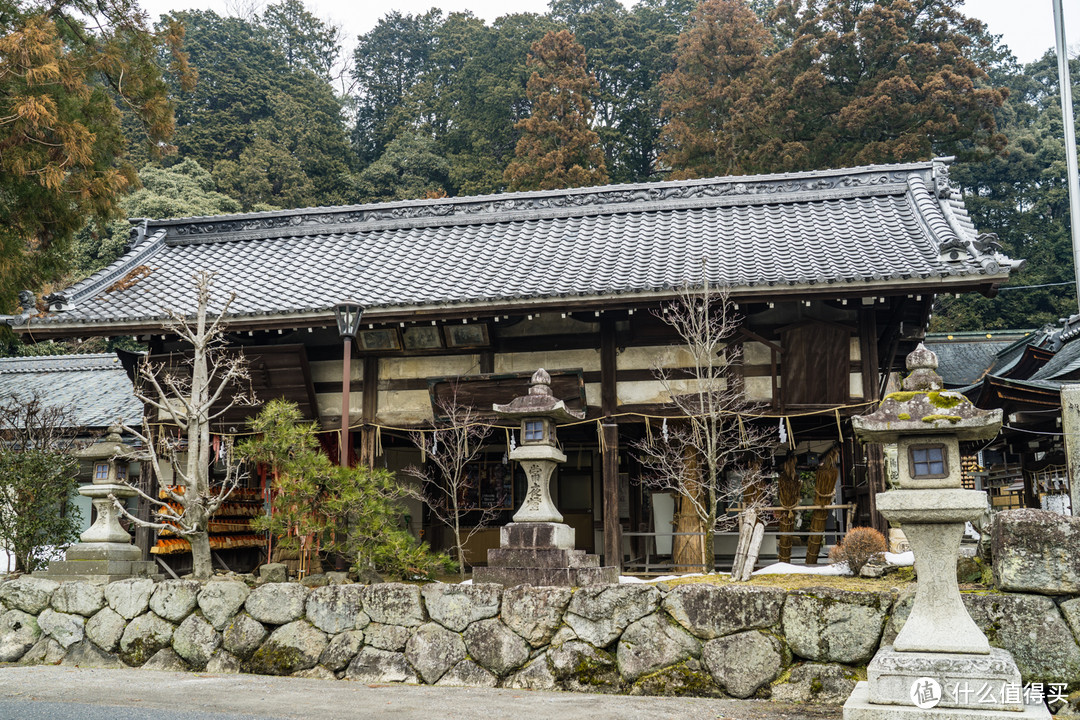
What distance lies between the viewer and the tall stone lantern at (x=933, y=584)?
18.5 feet

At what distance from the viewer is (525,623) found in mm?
8242

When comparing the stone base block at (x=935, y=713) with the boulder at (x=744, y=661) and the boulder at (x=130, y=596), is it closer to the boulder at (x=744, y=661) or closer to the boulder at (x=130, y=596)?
the boulder at (x=744, y=661)

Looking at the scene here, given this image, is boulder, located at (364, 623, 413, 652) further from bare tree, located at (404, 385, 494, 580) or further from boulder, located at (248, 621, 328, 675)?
bare tree, located at (404, 385, 494, 580)

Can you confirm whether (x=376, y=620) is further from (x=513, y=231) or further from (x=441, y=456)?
(x=513, y=231)

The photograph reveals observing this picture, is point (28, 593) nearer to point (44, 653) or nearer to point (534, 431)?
point (44, 653)

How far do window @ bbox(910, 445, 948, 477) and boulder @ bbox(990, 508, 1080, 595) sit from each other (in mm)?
1371

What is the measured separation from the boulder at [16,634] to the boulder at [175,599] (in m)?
1.64

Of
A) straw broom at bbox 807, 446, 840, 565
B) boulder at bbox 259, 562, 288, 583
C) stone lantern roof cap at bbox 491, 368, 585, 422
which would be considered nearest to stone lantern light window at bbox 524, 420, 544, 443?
stone lantern roof cap at bbox 491, 368, 585, 422

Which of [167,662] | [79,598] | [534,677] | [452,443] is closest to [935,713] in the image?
[534,677]

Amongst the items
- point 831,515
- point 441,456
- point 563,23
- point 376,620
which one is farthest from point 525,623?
point 563,23

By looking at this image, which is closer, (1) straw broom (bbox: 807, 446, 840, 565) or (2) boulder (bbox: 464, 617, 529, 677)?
(2) boulder (bbox: 464, 617, 529, 677)

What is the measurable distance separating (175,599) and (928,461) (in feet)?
25.0

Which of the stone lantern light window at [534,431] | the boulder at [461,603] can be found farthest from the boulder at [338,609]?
the stone lantern light window at [534,431]

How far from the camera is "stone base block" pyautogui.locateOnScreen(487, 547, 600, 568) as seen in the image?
28.2 feet
